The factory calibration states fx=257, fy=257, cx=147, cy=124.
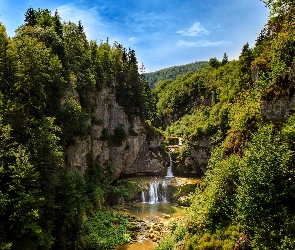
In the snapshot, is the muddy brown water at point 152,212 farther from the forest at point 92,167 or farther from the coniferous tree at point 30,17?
the coniferous tree at point 30,17

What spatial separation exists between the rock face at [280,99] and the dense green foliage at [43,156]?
686 inches

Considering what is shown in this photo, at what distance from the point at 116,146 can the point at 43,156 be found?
26.9 metres

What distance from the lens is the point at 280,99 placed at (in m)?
16.9

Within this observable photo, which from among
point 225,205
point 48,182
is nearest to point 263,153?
point 225,205

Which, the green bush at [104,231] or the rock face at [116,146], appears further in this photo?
the rock face at [116,146]

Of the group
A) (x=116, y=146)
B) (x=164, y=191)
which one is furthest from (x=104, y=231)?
(x=116, y=146)

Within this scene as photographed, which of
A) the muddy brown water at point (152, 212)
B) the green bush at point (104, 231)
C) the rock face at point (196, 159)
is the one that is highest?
the rock face at point (196, 159)

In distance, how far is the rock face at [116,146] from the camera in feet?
128

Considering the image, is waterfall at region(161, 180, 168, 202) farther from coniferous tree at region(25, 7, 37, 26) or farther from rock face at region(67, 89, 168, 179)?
coniferous tree at region(25, 7, 37, 26)

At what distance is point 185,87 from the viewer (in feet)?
303

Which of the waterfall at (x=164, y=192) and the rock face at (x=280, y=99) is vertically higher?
the rock face at (x=280, y=99)

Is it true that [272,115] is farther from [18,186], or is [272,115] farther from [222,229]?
[18,186]

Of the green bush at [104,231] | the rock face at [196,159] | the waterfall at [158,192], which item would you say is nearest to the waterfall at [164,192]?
the waterfall at [158,192]

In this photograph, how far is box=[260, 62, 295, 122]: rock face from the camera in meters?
16.5
